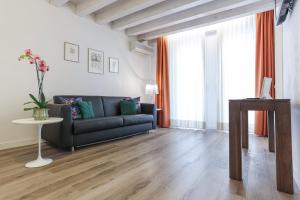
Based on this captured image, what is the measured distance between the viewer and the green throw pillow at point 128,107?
371cm

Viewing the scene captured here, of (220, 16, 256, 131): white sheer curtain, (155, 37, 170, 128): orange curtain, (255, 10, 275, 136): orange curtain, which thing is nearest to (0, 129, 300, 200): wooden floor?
(255, 10, 275, 136): orange curtain

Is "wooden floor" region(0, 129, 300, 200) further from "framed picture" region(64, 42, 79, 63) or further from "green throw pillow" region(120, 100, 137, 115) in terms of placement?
"framed picture" region(64, 42, 79, 63)

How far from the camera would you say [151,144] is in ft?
9.48

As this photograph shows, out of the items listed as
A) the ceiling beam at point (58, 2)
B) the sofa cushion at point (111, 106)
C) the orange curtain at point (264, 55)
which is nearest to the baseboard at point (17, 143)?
the sofa cushion at point (111, 106)

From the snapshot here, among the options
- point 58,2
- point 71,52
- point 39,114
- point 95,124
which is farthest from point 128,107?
point 58,2

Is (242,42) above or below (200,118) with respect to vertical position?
above

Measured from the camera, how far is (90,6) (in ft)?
10.3

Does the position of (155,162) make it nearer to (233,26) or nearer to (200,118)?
(200,118)

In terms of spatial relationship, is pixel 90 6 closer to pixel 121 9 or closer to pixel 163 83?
pixel 121 9

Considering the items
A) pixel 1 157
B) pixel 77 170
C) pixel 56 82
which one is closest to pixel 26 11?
pixel 56 82

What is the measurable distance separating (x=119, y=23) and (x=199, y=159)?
338 cm

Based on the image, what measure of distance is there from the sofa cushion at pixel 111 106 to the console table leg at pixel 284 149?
2.90m

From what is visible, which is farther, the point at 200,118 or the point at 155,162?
the point at 200,118

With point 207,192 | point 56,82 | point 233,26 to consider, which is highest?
point 233,26
